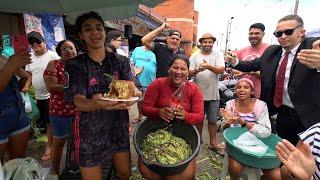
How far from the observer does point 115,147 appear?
2.77 m

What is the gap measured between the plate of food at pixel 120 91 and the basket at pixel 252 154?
4.37 ft

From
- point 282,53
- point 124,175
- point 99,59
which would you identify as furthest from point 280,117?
point 99,59

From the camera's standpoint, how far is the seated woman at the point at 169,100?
3.07 meters

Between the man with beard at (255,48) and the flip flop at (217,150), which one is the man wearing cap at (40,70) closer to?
the flip flop at (217,150)

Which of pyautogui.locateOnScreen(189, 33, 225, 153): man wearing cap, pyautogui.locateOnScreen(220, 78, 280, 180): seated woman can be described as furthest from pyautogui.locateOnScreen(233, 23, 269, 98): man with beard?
pyautogui.locateOnScreen(220, 78, 280, 180): seated woman

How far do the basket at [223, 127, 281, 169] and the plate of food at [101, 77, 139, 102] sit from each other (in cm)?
133

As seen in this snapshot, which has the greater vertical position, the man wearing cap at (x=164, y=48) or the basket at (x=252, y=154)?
the man wearing cap at (x=164, y=48)

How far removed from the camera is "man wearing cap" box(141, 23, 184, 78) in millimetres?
5062

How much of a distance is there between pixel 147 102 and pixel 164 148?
24.8 inches

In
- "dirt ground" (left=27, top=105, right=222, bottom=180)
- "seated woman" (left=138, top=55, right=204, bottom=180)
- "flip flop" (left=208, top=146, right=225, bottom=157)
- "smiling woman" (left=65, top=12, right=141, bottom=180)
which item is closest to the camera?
"smiling woman" (left=65, top=12, right=141, bottom=180)

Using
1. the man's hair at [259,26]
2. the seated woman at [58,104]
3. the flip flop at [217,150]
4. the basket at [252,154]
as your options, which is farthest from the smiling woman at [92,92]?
the flip flop at [217,150]

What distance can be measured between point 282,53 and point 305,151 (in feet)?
6.22

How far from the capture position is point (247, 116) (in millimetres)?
3535

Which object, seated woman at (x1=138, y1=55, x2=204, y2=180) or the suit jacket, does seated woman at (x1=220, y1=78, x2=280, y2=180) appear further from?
seated woman at (x1=138, y1=55, x2=204, y2=180)
